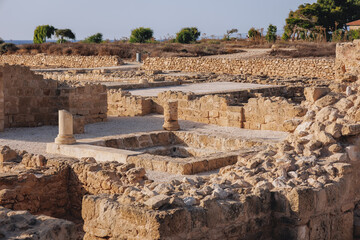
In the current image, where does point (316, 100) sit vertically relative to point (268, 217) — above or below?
above

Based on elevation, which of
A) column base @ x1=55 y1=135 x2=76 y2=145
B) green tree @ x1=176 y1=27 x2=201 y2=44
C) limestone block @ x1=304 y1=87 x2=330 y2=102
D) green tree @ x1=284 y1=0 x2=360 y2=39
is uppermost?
green tree @ x1=284 y1=0 x2=360 y2=39

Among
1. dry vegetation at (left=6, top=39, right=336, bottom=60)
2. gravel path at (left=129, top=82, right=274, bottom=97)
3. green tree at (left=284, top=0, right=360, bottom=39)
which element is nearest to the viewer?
gravel path at (left=129, top=82, right=274, bottom=97)

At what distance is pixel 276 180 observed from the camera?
25.1 ft

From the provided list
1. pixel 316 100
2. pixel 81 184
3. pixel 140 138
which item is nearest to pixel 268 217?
pixel 316 100

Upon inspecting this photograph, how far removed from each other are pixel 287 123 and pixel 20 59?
37051 millimetres

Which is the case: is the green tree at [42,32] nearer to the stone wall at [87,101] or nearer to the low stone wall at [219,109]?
the low stone wall at [219,109]

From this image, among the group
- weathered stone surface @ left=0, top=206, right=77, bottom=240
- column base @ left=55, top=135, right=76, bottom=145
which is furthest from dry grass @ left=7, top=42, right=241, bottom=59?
weathered stone surface @ left=0, top=206, right=77, bottom=240

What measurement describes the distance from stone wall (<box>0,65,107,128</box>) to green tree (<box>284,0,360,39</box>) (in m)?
33.3

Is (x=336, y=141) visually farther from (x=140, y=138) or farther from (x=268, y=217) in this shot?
(x=140, y=138)

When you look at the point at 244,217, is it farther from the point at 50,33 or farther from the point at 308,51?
the point at 50,33

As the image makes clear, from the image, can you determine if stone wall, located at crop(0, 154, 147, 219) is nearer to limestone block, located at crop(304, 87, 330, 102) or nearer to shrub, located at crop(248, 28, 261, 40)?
limestone block, located at crop(304, 87, 330, 102)

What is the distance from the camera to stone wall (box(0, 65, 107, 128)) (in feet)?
49.1

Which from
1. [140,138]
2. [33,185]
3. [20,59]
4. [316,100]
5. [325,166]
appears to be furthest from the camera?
[20,59]

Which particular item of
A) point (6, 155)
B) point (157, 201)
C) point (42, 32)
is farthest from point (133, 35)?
point (157, 201)
